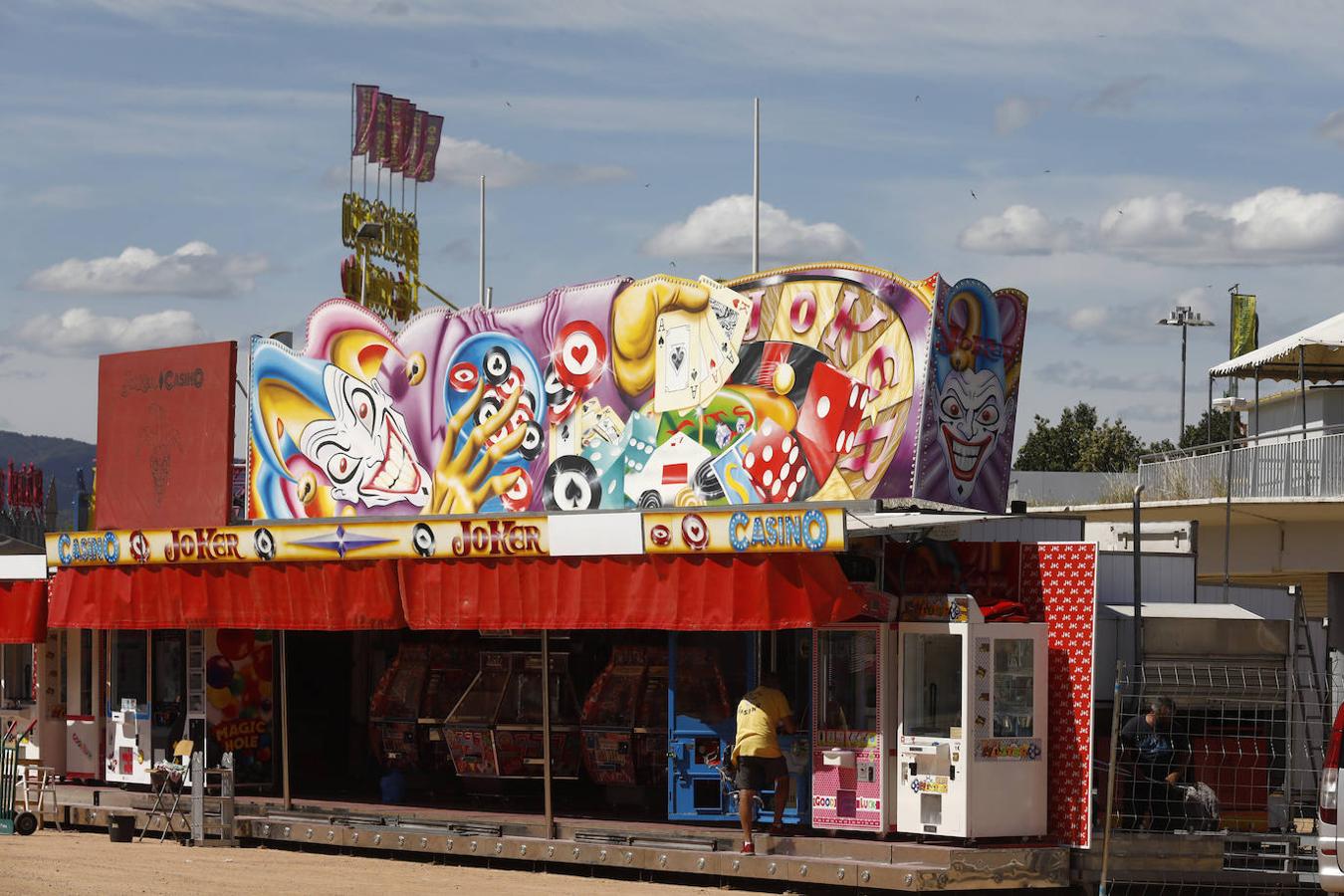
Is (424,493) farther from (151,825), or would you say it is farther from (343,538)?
(151,825)

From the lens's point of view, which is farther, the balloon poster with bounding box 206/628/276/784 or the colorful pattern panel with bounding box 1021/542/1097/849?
the balloon poster with bounding box 206/628/276/784

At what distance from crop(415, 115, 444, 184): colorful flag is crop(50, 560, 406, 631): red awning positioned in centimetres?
2501

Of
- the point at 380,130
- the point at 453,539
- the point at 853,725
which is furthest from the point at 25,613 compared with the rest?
the point at 380,130

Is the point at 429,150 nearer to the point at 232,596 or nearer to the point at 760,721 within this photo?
the point at 232,596

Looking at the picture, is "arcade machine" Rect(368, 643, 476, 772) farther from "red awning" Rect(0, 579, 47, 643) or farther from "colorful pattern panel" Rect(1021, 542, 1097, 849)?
"colorful pattern panel" Rect(1021, 542, 1097, 849)

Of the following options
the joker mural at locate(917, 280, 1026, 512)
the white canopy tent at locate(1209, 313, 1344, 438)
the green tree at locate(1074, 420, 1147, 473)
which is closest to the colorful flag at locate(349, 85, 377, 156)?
the white canopy tent at locate(1209, 313, 1344, 438)

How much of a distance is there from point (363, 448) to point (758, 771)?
267 inches

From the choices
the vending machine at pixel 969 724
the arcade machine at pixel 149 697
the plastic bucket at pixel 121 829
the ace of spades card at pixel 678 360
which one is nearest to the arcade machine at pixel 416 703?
the arcade machine at pixel 149 697

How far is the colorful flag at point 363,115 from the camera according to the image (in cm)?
4356

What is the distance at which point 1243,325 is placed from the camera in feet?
158

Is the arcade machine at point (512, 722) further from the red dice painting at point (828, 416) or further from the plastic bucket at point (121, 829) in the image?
the red dice painting at point (828, 416)

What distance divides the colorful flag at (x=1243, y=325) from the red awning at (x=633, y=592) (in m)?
33.9

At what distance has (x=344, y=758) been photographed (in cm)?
2297

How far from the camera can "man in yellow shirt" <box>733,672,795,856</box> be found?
52.3 ft
